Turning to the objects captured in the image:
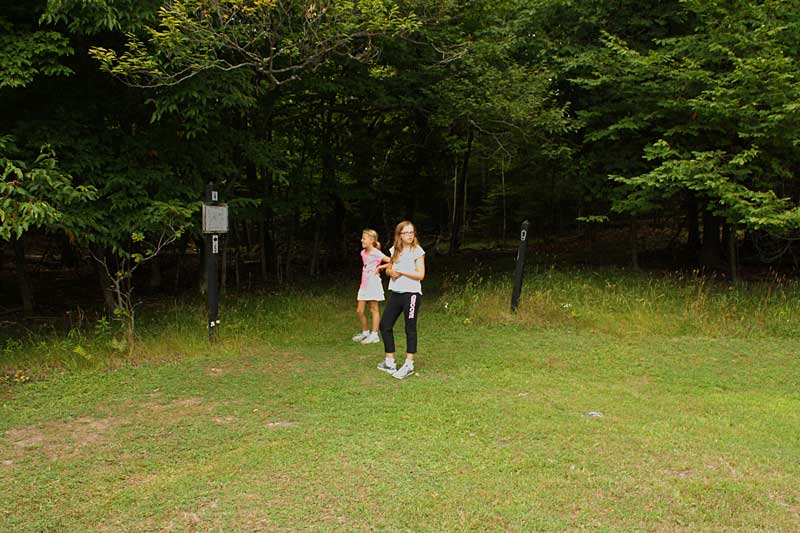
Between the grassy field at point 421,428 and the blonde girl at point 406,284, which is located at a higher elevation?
the blonde girl at point 406,284

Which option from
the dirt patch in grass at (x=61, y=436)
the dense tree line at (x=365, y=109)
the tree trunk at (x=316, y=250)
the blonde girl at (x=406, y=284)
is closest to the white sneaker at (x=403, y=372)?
the blonde girl at (x=406, y=284)

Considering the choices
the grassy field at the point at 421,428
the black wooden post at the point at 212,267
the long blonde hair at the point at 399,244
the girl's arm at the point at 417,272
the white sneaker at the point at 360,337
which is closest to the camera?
the grassy field at the point at 421,428

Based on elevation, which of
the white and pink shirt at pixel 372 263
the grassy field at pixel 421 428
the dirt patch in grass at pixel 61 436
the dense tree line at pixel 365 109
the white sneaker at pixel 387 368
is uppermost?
the dense tree line at pixel 365 109

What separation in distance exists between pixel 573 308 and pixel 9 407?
7672mm

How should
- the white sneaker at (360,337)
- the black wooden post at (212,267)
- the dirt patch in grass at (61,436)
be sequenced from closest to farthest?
the dirt patch in grass at (61,436)
the black wooden post at (212,267)
the white sneaker at (360,337)

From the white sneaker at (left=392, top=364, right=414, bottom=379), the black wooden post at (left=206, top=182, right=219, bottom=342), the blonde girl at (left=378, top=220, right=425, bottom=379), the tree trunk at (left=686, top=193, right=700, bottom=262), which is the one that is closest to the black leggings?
the blonde girl at (left=378, top=220, right=425, bottom=379)

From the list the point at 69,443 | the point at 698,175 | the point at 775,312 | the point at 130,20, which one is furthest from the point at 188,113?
the point at 775,312

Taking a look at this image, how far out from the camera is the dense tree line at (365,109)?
788 cm

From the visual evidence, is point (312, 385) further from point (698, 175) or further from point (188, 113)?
point (698, 175)

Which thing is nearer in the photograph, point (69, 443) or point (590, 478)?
point (590, 478)

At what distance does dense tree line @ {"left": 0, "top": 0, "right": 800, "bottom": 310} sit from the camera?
7879 mm

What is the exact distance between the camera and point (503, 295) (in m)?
10.9

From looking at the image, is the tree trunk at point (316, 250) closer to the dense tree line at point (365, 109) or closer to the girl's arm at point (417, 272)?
the dense tree line at point (365, 109)

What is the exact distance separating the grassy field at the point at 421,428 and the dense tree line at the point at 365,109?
2044mm
